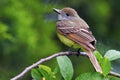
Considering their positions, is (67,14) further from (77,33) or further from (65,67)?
(65,67)

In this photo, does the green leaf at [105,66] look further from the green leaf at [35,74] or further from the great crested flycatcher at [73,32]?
the great crested flycatcher at [73,32]

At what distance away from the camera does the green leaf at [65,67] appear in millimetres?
2684

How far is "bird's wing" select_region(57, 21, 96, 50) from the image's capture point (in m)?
4.21

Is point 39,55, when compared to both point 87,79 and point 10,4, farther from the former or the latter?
point 87,79

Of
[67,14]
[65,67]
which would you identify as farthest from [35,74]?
[67,14]

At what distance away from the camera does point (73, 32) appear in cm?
481

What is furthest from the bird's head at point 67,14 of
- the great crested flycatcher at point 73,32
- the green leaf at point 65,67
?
the green leaf at point 65,67

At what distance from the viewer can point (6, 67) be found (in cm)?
689

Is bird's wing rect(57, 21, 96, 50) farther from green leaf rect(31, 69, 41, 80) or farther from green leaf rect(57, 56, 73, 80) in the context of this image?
green leaf rect(31, 69, 41, 80)

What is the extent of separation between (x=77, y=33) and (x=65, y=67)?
2.08 meters

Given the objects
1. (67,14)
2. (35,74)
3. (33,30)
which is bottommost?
(33,30)

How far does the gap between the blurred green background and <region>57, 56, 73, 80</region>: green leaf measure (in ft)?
11.5

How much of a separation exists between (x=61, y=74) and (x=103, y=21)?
235 inches

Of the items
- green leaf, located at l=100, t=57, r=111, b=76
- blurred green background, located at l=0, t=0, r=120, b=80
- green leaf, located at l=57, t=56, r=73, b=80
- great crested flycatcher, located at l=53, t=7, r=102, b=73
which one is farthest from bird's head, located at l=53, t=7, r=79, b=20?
green leaf, located at l=100, t=57, r=111, b=76
